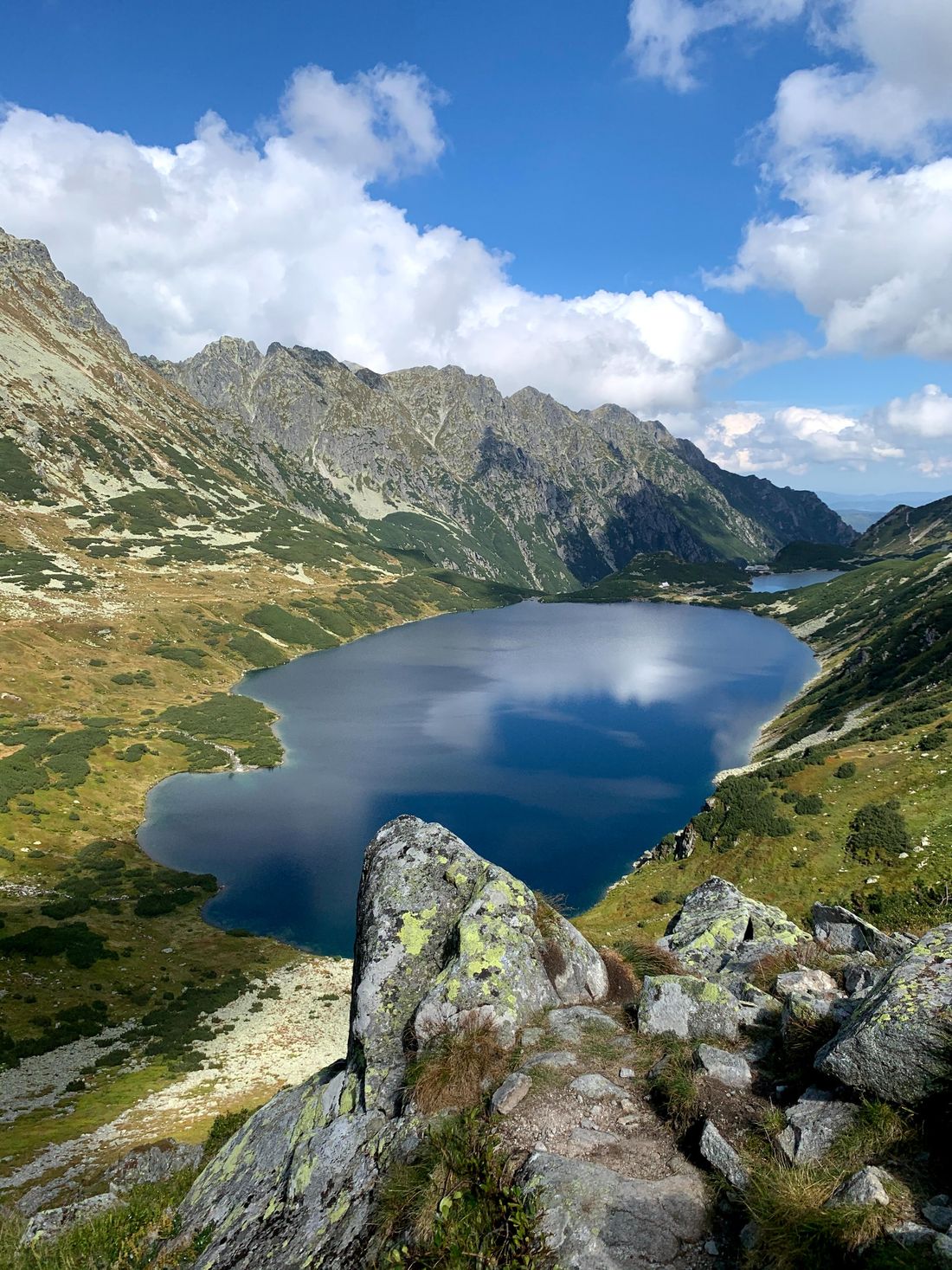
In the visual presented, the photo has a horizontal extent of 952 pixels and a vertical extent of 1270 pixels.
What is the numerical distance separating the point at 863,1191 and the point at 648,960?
877 centimetres

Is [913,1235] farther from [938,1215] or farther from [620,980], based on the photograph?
[620,980]

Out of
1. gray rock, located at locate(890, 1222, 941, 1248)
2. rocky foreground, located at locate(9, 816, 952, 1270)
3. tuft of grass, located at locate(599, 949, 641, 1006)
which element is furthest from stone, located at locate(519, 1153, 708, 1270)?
tuft of grass, located at locate(599, 949, 641, 1006)

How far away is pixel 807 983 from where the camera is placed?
12578 millimetres

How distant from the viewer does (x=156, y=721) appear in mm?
104938

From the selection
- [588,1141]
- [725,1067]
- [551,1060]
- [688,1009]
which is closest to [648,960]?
[688,1009]

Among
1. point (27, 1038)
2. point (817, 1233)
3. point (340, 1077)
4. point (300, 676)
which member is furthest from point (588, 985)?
point (300, 676)

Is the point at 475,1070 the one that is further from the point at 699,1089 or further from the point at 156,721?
the point at 156,721

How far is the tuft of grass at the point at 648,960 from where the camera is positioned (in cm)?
1460

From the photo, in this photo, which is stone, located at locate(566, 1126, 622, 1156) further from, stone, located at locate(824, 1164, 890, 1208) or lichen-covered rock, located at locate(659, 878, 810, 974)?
lichen-covered rock, located at locate(659, 878, 810, 974)

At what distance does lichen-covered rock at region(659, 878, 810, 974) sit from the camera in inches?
644

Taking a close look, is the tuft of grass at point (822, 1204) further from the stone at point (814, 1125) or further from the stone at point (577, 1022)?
the stone at point (577, 1022)

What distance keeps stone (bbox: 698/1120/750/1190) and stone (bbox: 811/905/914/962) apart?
766 centimetres

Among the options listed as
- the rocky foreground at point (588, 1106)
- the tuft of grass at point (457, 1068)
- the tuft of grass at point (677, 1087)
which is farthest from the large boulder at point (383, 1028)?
the tuft of grass at point (677, 1087)

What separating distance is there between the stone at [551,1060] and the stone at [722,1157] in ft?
8.26
